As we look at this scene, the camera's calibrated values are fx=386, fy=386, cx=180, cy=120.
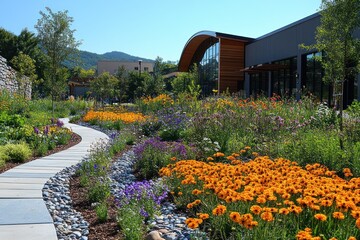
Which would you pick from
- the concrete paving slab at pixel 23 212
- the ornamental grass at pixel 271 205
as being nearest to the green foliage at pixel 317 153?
the ornamental grass at pixel 271 205

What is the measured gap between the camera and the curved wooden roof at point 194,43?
2920 cm

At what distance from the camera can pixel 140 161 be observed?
257 inches

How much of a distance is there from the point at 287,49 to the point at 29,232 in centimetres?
2185

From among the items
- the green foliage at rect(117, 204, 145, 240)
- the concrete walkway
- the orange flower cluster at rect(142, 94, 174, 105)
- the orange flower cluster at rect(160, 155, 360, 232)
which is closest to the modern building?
the orange flower cluster at rect(142, 94, 174, 105)

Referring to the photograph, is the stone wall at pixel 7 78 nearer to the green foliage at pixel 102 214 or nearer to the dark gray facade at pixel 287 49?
the dark gray facade at pixel 287 49

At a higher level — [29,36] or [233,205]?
[29,36]

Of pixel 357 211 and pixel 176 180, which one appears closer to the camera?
pixel 357 211

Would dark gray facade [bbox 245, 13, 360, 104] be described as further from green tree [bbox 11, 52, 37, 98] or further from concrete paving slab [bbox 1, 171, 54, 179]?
green tree [bbox 11, 52, 37, 98]

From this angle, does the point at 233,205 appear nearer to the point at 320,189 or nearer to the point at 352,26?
the point at 320,189

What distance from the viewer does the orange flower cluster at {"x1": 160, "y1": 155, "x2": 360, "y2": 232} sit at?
9.53 ft

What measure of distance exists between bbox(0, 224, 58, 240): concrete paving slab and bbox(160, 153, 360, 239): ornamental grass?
4.27 feet

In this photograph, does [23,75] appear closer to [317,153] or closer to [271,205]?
[317,153]

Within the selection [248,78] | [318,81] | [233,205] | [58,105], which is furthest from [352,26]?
[248,78]

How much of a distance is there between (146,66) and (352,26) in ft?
249
